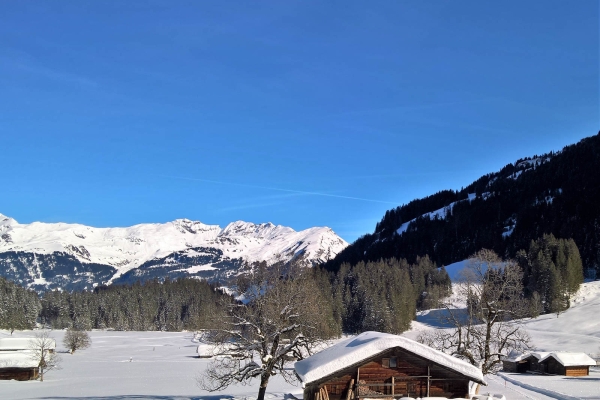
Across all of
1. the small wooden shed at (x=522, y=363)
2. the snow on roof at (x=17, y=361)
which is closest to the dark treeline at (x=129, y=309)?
the snow on roof at (x=17, y=361)

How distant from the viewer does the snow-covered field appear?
50.5 meters

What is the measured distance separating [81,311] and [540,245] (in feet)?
480

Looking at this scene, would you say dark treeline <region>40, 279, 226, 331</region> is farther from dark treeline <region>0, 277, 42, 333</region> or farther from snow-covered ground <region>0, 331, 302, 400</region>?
snow-covered ground <region>0, 331, 302, 400</region>

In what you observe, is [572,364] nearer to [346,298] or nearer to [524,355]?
[524,355]

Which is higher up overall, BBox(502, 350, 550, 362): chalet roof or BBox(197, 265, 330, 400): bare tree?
BBox(197, 265, 330, 400): bare tree

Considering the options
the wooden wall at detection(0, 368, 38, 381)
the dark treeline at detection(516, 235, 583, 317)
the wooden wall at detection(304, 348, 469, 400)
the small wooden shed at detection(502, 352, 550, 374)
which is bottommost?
the wooden wall at detection(0, 368, 38, 381)

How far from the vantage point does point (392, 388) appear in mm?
29766

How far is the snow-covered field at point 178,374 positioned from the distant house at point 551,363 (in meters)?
1.99

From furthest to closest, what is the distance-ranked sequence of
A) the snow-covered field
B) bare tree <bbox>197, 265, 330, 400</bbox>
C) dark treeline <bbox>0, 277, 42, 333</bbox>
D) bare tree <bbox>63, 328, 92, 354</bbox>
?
dark treeline <bbox>0, 277, 42, 333</bbox> < bare tree <bbox>63, 328, 92, 354</bbox> < the snow-covered field < bare tree <bbox>197, 265, 330, 400</bbox>

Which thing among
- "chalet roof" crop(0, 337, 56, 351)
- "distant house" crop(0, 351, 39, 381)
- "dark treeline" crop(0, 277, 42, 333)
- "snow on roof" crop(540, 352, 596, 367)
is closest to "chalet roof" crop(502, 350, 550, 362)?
"snow on roof" crop(540, 352, 596, 367)

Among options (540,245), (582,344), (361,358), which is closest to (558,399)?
(361,358)

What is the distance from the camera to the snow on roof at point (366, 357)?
92.6ft

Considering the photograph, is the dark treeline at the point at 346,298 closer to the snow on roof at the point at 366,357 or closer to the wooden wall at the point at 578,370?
the snow on roof at the point at 366,357

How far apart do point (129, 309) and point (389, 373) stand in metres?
164
